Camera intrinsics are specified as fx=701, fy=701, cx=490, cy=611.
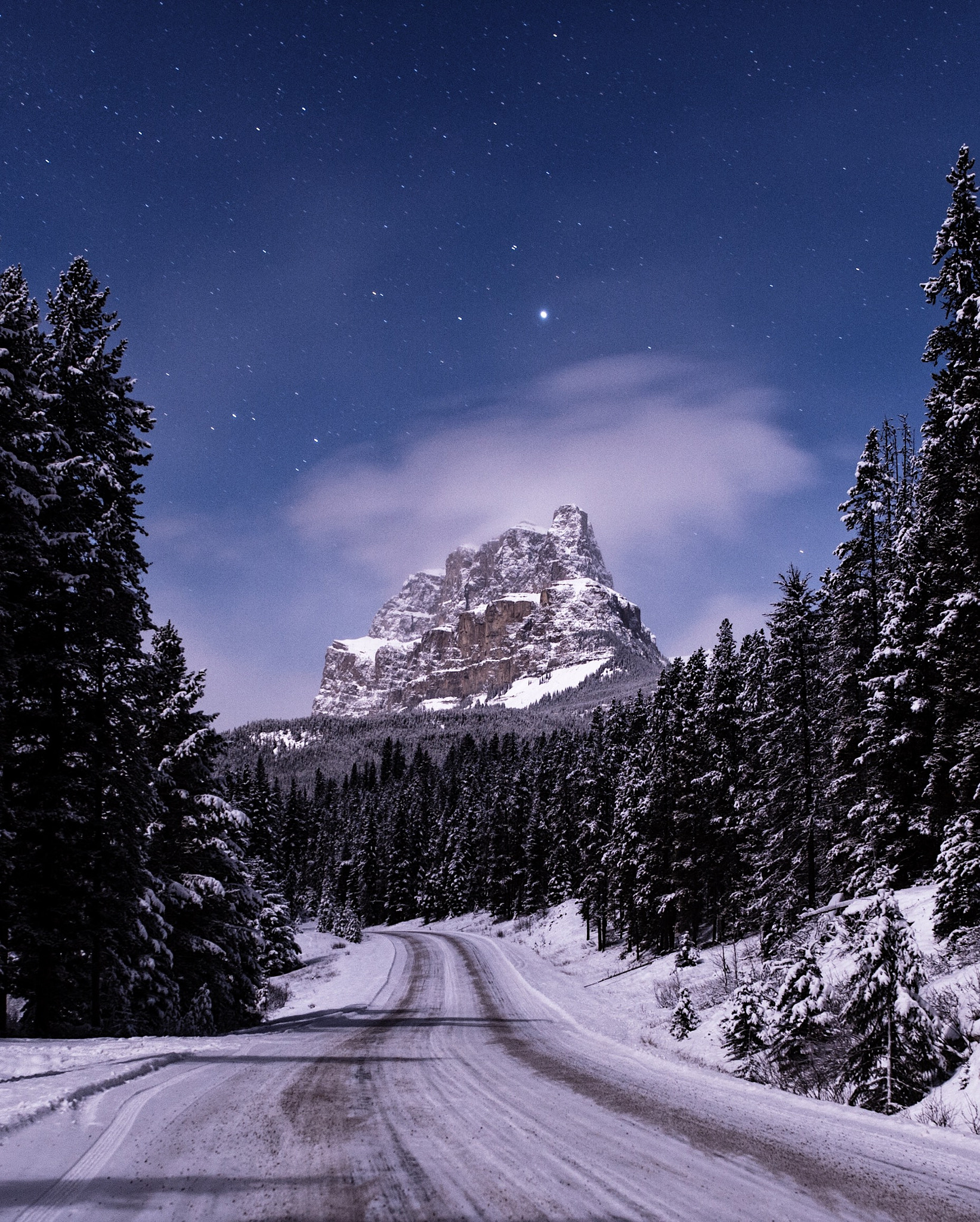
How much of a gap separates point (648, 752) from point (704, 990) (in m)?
19.5

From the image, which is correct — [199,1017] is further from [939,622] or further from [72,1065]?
[939,622]

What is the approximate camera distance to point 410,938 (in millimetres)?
54844

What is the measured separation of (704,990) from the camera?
19.1 m

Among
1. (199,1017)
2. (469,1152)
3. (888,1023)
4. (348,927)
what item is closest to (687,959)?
(199,1017)

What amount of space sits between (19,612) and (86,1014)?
8239 mm

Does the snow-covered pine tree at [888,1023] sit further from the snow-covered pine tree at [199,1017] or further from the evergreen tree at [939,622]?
the snow-covered pine tree at [199,1017]

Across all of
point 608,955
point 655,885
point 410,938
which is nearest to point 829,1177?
point 655,885

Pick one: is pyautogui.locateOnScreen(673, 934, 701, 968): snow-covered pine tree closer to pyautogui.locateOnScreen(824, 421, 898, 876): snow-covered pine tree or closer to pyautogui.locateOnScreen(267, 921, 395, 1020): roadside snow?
pyautogui.locateOnScreen(824, 421, 898, 876): snow-covered pine tree

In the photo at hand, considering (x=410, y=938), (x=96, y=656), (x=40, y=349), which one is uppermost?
(x=40, y=349)

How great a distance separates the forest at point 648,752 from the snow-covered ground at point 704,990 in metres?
0.74

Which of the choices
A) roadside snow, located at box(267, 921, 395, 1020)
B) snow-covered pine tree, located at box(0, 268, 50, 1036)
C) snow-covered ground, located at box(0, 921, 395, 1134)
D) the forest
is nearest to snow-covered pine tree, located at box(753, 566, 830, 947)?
the forest

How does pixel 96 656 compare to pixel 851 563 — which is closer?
pixel 96 656

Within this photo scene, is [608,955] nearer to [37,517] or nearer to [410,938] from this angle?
[410,938]

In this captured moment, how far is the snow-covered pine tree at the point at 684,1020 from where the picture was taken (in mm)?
13984
